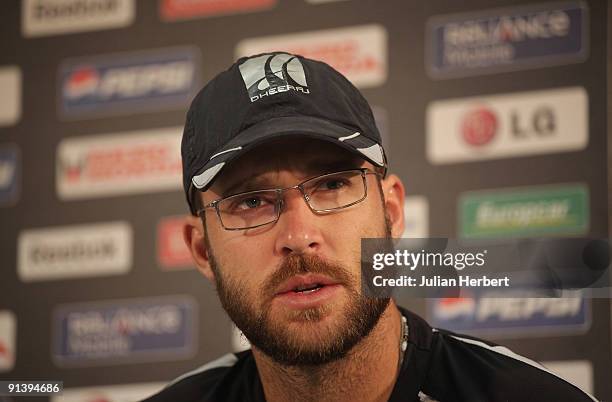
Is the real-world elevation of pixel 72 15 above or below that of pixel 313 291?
above

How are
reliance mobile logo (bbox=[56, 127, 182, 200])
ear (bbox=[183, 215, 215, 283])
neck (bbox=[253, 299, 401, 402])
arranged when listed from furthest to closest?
reliance mobile logo (bbox=[56, 127, 182, 200]) → ear (bbox=[183, 215, 215, 283]) → neck (bbox=[253, 299, 401, 402])

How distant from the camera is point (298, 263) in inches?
36.6

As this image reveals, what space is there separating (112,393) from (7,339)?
0.34 metres

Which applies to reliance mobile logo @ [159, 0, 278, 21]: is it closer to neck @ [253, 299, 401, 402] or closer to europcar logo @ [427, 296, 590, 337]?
europcar logo @ [427, 296, 590, 337]

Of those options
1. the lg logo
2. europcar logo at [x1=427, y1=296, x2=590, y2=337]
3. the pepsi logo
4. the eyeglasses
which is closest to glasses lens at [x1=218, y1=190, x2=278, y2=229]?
the eyeglasses

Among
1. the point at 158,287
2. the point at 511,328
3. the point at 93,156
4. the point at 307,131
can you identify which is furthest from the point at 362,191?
the point at 93,156

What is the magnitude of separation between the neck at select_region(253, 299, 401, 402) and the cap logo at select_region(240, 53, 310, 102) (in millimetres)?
316

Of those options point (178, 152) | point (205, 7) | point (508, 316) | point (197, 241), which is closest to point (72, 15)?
point (205, 7)

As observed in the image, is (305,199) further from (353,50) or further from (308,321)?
(353,50)

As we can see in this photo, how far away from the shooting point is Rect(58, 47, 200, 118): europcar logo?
216cm

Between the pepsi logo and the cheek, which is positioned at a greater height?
the pepsi logo

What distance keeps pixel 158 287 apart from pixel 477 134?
0.88 m

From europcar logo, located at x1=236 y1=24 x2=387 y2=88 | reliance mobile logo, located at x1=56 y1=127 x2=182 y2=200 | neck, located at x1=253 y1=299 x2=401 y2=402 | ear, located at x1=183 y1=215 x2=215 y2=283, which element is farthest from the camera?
reliance mobile logo, located at x1=56 y1=127 x2=182 y2=200

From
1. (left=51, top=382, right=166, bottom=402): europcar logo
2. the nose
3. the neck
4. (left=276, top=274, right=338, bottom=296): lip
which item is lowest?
(left=51, top=382, right=166, bottom=402): europcar logo
